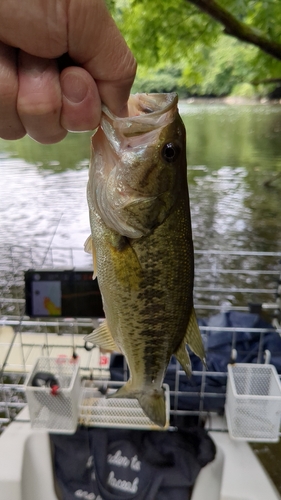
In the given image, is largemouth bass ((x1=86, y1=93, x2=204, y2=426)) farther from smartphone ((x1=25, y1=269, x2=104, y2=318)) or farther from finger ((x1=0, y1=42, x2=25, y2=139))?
smartphone ((x1=25, y1=269, x2=104, y2=318))

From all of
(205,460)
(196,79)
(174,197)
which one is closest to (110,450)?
(205,460)

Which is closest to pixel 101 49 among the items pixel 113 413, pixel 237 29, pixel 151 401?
pixel 151 401

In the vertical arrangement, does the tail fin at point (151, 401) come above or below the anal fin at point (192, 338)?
below

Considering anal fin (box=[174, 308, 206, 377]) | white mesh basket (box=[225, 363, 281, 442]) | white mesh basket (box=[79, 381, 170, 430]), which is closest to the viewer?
anal fin (box=[174, 308, 206, 377])

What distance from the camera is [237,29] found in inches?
159

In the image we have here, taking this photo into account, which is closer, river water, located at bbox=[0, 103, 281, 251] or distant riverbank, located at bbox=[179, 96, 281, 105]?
river water, located at bbox=[0, 103, 281, 251]

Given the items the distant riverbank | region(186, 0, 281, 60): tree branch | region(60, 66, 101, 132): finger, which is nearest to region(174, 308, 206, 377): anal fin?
region(60, 66, 101, 132): finger

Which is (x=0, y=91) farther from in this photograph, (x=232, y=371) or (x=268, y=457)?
(x=268, y=457)

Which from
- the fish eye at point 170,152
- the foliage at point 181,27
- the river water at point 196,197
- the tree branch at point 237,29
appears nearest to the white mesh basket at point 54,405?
the river water at point 196,197

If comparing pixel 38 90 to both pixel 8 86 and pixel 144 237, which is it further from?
pixel 144 237

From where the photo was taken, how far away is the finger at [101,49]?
0.80 m

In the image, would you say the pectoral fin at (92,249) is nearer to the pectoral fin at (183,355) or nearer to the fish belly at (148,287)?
the fish belly at (148,287)

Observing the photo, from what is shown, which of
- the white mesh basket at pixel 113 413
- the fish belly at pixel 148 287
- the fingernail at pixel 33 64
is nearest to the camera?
the fingernail at pixel 33 64

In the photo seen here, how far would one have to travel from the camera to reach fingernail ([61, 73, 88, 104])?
90 centimetres
